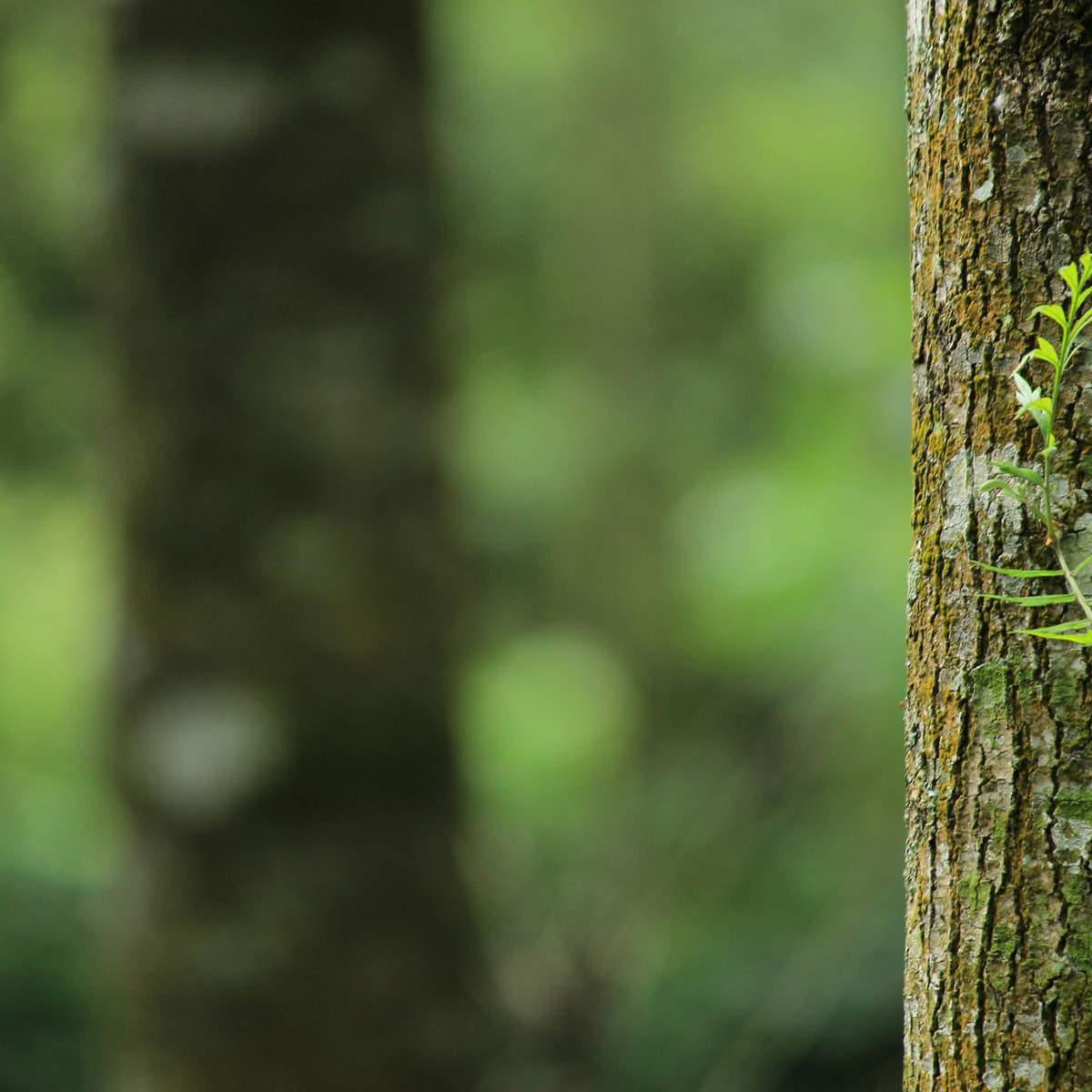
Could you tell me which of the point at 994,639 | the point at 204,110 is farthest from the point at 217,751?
the point at 994,639

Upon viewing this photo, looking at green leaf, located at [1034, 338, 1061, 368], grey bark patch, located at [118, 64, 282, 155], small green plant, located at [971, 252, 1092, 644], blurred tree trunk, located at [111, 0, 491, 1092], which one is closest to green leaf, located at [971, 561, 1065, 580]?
small green plant, located at [971, 252, 1092, 644]

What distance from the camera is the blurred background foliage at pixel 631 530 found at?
4734 millimetres

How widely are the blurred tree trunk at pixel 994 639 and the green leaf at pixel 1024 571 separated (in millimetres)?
15

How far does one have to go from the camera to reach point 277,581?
2986 mm

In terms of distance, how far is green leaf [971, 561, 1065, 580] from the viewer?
2.45 ft

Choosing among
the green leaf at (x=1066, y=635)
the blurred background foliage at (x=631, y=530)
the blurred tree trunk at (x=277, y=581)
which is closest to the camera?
the green leaf at (x=1066, y=635)

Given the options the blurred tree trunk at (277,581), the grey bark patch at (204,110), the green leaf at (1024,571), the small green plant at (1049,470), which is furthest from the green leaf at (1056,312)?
the grey bark patch at (204,110)

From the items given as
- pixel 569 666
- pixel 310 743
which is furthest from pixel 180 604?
pixel 569 666

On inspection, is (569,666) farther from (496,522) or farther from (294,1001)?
(294,1001)

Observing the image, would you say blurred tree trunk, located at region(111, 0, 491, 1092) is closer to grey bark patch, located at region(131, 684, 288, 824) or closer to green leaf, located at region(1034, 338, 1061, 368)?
grey bark patch, located at region(131, 684, 288, 824)

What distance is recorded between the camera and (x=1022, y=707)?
2.59 ft

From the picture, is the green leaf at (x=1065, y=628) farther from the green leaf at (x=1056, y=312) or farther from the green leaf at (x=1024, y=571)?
the green leaf at (x=1056, y=312)

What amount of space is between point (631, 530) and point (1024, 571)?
10.5 m

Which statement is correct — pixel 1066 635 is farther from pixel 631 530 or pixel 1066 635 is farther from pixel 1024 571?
pixel 631 530
